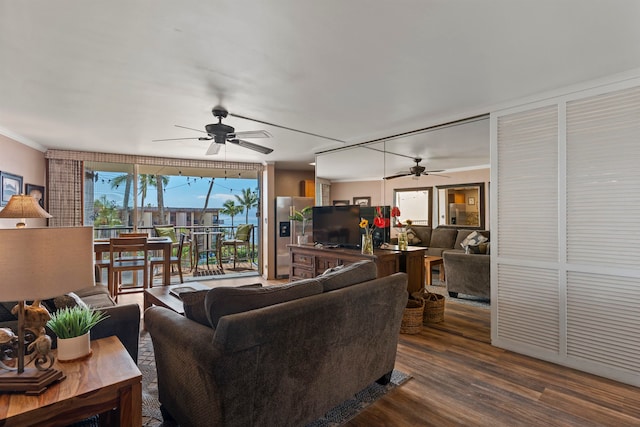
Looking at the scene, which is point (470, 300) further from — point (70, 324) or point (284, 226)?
point (70, 324)

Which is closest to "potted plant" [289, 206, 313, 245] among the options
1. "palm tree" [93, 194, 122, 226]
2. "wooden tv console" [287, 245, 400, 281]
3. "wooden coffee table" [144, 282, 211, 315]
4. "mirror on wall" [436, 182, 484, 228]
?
"wooden tv console" [287, 245, 400, 281]

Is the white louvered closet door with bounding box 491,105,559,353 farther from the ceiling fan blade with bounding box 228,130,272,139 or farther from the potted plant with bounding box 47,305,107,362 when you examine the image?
the potted plant with bounding box 47,305,107,362

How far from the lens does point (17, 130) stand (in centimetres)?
387

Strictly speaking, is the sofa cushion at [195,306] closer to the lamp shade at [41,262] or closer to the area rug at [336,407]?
the lamp shade at [41,262]

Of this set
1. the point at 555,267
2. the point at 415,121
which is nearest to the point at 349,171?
the point at 415,121

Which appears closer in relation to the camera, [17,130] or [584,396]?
[584,396]

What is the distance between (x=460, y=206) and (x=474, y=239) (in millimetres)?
515

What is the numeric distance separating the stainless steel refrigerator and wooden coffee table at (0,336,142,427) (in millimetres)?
4909

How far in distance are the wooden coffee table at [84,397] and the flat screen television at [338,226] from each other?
307 cm

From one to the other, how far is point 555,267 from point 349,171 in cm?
301

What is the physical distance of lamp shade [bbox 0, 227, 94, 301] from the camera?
44.7 inches

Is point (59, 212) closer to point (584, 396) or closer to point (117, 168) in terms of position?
point (117, 168)

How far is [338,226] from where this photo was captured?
446cm

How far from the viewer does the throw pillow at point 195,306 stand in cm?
169
